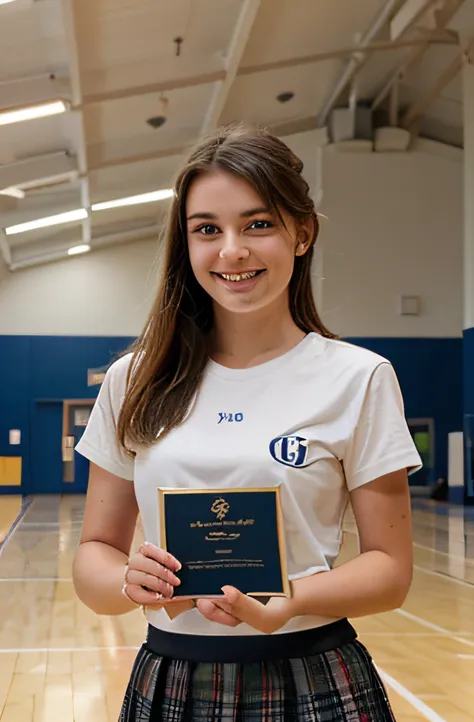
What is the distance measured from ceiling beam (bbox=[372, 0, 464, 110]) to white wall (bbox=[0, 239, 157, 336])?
5.93 m

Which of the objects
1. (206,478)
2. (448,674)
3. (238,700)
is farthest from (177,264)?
(448,674)

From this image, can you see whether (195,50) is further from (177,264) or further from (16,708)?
(177,264)

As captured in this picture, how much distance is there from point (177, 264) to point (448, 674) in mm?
3912

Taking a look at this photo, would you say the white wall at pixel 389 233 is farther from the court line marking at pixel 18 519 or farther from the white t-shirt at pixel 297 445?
the white t-shirt at pixel 297 445

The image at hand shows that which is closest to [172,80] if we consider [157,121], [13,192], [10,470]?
[157,121]

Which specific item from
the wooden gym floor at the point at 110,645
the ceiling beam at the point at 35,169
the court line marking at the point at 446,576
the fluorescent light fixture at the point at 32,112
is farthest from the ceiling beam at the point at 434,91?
the court line marking at the point at 446,576

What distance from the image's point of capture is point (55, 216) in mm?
15734

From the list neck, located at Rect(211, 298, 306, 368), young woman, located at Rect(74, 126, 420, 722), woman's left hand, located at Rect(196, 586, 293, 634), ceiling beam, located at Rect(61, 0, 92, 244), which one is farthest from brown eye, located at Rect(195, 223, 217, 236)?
ceiling beam, located at Rect(61, 0, 92, 244)

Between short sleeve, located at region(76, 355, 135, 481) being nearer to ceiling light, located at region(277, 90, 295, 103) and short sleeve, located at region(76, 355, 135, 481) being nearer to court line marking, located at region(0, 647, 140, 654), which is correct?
court line marking, located at region(0, 647, 140, 654)

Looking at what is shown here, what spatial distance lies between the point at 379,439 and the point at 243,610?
0.31 meters

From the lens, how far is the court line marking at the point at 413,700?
4.08 meters

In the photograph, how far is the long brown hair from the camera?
139cm

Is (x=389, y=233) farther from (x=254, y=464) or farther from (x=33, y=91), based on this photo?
(x=254, y=464)

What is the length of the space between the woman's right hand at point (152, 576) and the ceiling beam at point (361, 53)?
11782 millimetres
